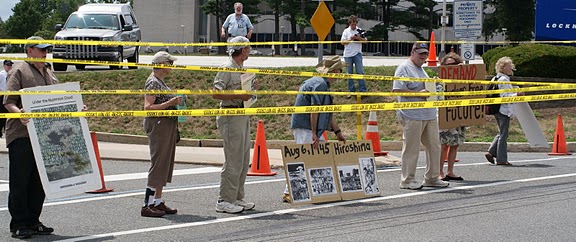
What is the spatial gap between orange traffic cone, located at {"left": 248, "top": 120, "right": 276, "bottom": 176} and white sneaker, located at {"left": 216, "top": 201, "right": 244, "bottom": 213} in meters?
3.38

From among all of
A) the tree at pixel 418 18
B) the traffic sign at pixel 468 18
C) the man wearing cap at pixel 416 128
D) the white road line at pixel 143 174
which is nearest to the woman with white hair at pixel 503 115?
the man wearing cap at pixel 416 128

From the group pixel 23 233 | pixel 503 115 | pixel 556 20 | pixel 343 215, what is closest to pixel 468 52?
pixel 556 20

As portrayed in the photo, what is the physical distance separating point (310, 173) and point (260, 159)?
2853 mm

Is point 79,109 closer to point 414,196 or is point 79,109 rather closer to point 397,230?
point 397,230

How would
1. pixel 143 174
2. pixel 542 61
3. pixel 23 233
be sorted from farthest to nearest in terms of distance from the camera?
pixel 542 61 → pixel 143 174 → pixel 23 233

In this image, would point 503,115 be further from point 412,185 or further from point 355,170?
point 355,170


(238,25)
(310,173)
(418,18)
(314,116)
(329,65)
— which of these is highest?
(418,18)

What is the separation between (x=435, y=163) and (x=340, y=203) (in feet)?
5.79

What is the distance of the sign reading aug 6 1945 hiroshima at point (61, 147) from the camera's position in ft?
27.8

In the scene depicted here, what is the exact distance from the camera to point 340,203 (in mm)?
10594

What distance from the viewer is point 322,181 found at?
35.0 ft


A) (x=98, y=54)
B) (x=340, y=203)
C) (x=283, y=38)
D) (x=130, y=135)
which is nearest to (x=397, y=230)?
(x=340, y=203)

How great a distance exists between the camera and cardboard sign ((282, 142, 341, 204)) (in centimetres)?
1041

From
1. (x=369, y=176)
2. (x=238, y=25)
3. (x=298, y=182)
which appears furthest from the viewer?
(x=238, y=25)
